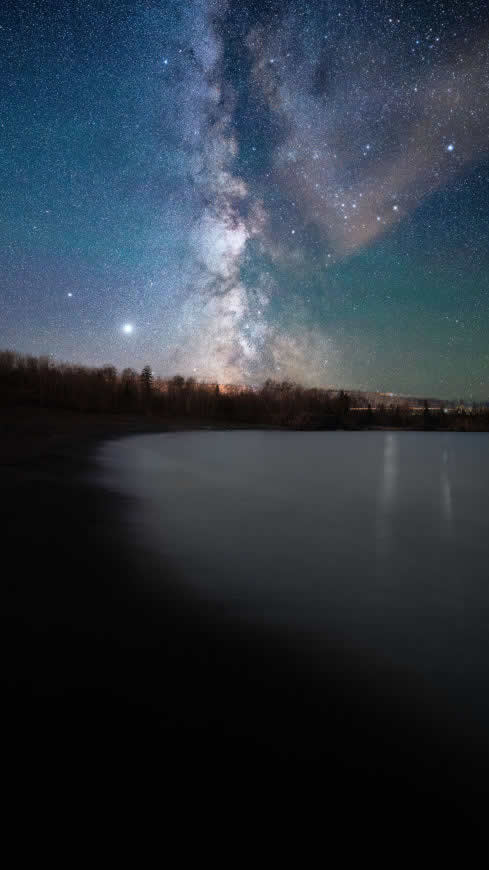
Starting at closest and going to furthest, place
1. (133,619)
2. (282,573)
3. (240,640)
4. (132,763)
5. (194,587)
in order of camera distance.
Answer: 1. (132,763)
2. (240,640)
3. (133,619)
4. (194,587)
5. (282,573)

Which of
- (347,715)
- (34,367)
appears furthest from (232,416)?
(347,715)

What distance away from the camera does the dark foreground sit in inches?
77.2

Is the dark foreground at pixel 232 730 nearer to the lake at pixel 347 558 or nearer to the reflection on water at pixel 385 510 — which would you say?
the lake at pixel 347 558

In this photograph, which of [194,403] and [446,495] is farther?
[194,403]

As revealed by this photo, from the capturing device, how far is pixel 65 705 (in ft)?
8.59

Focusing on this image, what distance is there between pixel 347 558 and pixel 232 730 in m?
4.02

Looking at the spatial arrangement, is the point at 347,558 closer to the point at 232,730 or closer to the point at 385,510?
the point at 385,510

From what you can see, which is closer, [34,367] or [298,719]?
[298,719]

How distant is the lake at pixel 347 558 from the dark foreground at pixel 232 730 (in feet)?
1.50

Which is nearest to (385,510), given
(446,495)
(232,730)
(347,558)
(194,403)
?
(446,495)

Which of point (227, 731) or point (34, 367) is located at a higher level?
point (34, 367)

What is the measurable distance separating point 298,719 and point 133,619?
5.95 feet

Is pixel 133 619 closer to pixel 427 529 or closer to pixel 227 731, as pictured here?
pixel 227 731

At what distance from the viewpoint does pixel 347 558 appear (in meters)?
6.21
